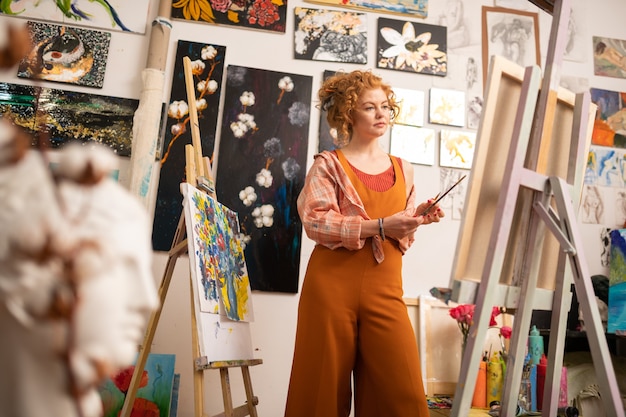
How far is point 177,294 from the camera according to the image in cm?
250

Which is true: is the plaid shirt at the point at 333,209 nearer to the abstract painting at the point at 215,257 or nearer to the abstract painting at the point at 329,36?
the abstract painting at the point at 215,257

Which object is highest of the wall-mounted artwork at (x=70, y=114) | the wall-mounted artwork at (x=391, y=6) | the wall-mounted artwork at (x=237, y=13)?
the wall-mounted artwork at (x=391, y=6)

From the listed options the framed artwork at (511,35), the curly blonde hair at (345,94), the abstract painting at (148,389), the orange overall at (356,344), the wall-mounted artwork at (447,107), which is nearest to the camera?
the orange overall at (356,344)

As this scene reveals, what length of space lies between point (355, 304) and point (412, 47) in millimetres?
1563

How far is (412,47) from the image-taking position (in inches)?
113

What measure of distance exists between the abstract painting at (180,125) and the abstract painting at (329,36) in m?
0.41

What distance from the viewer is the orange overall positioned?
1807mm

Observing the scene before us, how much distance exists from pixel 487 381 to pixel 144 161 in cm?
183

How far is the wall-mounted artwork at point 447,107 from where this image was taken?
281cm

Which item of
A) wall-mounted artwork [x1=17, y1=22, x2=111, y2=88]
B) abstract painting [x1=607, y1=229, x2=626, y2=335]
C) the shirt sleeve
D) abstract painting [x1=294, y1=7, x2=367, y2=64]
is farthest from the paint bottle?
wall-mounted artwork [x1=17, y1=22, x2=111, y2=88]

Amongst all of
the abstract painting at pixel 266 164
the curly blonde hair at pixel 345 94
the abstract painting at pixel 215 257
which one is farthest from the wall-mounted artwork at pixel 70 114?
the curly blonde hair at pixel 345 94

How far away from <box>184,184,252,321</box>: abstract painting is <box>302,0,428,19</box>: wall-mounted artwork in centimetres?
131

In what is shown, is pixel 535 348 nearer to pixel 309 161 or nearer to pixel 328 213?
pixel 328 213

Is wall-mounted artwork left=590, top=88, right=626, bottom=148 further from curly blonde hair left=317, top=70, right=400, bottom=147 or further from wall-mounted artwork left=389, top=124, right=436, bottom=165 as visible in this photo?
curly blonde hair left=317, top=70, right=400, bottom=147
